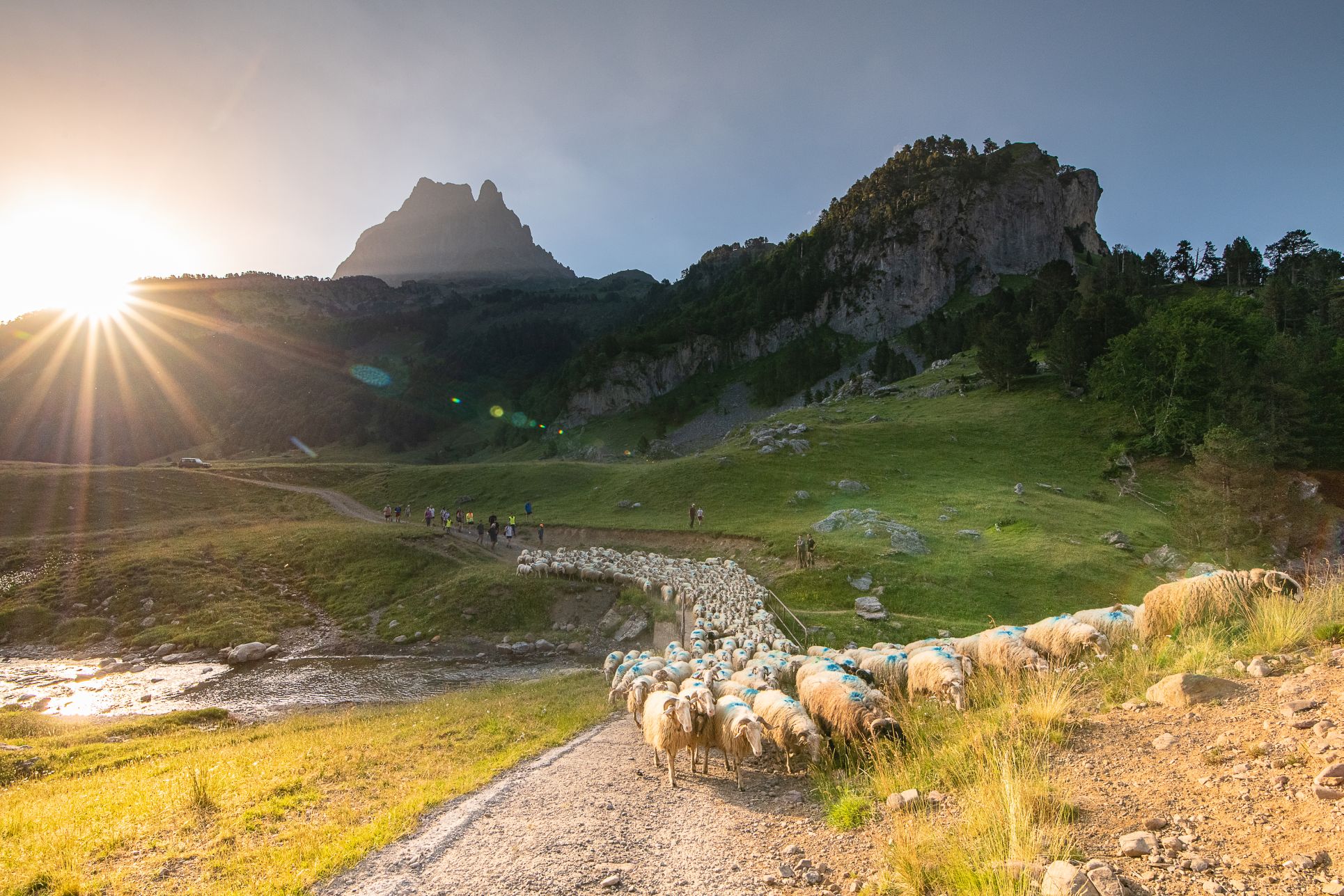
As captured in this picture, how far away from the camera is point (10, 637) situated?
3141 cm

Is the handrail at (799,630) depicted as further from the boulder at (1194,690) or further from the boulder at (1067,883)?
the boulder at (1067,883)

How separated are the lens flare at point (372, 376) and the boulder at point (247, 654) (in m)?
167

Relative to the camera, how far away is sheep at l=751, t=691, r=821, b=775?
10484 millimetres

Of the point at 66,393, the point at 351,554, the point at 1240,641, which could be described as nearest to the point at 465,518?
the point at 351,554

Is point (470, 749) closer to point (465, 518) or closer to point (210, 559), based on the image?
point (210, 559)

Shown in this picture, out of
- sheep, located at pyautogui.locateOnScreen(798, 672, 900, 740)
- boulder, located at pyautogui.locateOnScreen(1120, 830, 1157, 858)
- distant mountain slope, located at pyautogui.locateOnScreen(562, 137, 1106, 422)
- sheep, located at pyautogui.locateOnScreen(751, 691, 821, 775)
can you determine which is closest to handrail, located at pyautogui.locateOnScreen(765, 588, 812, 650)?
sheep, located at pyautogui.locateOnScreen(798, 672, 900, 740)

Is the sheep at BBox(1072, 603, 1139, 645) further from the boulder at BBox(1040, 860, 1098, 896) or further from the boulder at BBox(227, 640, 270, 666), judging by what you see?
the boulder at BBox(227, 640, 270, 666)

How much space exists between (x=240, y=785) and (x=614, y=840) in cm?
852

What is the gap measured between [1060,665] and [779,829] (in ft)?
25.7

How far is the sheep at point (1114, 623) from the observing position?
13102mm

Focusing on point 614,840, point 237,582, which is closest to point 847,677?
Answer: point 614,840

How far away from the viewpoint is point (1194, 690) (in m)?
8.17

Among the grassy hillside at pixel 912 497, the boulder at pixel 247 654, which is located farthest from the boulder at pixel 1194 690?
the boulder at pixel 247 654

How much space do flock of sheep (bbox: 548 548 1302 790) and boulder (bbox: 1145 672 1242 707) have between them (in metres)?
3.24
